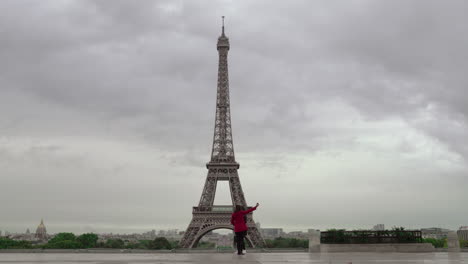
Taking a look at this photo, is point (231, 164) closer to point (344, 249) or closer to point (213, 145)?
point (213, 145)

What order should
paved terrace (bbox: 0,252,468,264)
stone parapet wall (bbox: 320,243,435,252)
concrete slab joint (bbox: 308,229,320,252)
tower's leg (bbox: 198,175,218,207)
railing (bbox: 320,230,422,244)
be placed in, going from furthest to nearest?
tower's leg (bbox: 198,175,218,207) < concrete slab joint (bbox: 308,229,320,252) < railing (bbox: 320,230,422,244) < stone parapet wall (bbox: 320,243,435,252) < paved terrace (bbox: 0,252,468,264)

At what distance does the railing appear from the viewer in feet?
77.0

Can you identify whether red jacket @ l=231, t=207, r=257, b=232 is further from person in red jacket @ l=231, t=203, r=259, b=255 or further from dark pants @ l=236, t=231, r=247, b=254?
dark pants @ l=236, t=231, r=247, b=254

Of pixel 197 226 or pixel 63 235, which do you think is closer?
pixel 197 226

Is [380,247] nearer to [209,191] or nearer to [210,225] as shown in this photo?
[210,225]

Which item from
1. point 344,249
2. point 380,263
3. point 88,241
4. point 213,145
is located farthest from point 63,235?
point 380,263

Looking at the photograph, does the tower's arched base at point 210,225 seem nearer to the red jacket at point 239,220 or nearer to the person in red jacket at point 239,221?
the person in red jacket at point 239,221

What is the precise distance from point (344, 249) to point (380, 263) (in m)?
12.8

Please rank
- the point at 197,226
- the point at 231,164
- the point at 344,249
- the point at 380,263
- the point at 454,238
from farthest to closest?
1. the point at 231,164
2. the point at 197,226
3. the point at 454,238
4. the point at 344,249
5. the point at 380,263

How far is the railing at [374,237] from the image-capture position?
2348 centimetres

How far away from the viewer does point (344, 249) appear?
75.0 ft

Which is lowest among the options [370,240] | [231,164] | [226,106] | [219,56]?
[370,240]

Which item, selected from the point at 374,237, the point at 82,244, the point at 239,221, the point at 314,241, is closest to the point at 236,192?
the point at 314,241

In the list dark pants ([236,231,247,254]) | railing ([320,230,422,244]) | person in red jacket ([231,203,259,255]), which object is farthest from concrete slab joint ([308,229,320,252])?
person in red jacket ([231,203,259,255])
